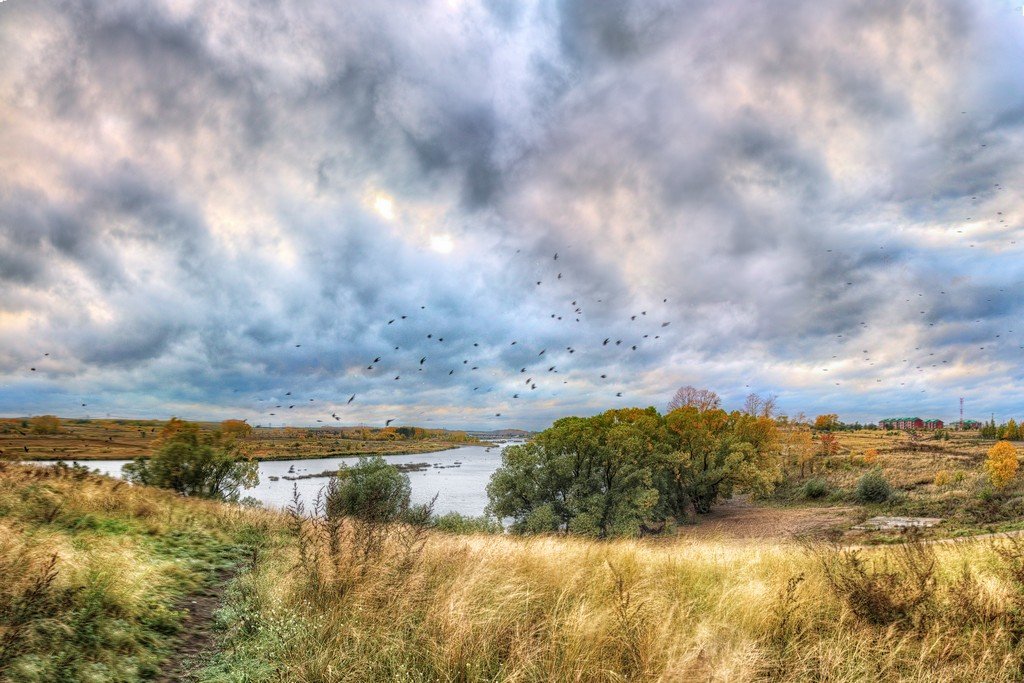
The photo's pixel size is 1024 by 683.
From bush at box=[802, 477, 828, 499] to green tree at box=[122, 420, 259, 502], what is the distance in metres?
59.7

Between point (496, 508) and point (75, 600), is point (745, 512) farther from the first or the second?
point (75, 600)

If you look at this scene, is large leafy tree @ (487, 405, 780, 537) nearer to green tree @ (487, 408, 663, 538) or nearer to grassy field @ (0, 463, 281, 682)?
green tree @ (487, 408, 663, 538)

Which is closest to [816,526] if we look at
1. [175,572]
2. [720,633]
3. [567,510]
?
[567,510]

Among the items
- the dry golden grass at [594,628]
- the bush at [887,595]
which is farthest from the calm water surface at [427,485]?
the bush at [887,595]

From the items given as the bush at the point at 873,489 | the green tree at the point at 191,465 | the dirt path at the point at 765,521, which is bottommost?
the dirt path at the point at 765,521

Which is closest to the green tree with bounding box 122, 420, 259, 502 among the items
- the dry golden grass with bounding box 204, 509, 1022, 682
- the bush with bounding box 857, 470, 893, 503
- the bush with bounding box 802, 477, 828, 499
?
the dry golden grass with bounding box 204, 509, 1022, 682

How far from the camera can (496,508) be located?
137ft

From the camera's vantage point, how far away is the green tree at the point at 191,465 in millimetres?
25922

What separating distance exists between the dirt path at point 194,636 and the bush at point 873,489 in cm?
5616

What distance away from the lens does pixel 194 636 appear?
589 centimetres

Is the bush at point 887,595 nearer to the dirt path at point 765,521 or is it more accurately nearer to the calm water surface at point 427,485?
the dirt path at point 765,521

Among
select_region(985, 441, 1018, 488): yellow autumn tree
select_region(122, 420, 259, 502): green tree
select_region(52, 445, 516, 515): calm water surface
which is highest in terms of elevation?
select_region(122, 420, 259, 502): green tree

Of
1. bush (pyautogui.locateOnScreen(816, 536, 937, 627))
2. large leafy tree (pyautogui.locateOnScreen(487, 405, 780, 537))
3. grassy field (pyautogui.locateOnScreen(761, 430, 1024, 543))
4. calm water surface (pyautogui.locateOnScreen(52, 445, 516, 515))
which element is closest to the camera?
bush (pyautogui.locateOnScreen(816, 536, 937, 627))

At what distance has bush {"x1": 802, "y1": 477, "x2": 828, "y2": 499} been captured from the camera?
57.9 m
